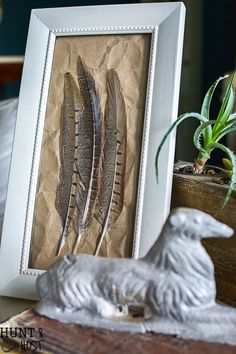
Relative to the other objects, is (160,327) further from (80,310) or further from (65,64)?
(65,64)

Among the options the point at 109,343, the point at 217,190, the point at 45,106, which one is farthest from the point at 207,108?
the point at 109,343

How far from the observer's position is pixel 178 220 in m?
0.53

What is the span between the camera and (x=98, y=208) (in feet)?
2.38

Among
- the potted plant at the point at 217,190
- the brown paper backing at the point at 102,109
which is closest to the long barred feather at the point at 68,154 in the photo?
the brown paper backing at the point at 102,109

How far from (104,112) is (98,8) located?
16 centimetres

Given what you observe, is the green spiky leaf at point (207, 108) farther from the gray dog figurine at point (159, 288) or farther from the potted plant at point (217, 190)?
the gray dog figurine at point (159, 288)

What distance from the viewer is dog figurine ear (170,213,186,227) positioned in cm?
53

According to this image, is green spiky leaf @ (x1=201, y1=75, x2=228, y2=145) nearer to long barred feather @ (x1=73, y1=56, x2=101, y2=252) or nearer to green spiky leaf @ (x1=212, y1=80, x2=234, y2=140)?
green spiky leaf @ (x1=212, y1=80, x2=234, y2=140)

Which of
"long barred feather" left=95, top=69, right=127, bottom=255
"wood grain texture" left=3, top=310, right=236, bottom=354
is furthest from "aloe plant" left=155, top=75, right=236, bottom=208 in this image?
"wood grain texture" left=3, top=310, right=236, bottom=354

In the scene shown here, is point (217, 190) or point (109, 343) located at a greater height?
point (217, 190)

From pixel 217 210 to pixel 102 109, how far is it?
219 mm

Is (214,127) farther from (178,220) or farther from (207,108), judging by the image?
(178,220)

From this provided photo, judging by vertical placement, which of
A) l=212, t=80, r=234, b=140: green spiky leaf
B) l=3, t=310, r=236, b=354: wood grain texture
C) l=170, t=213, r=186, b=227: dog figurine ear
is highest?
l=212, t=80, r=234, b=140: green spiky leaf

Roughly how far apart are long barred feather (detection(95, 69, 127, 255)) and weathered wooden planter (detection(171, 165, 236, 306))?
0.08 meters
